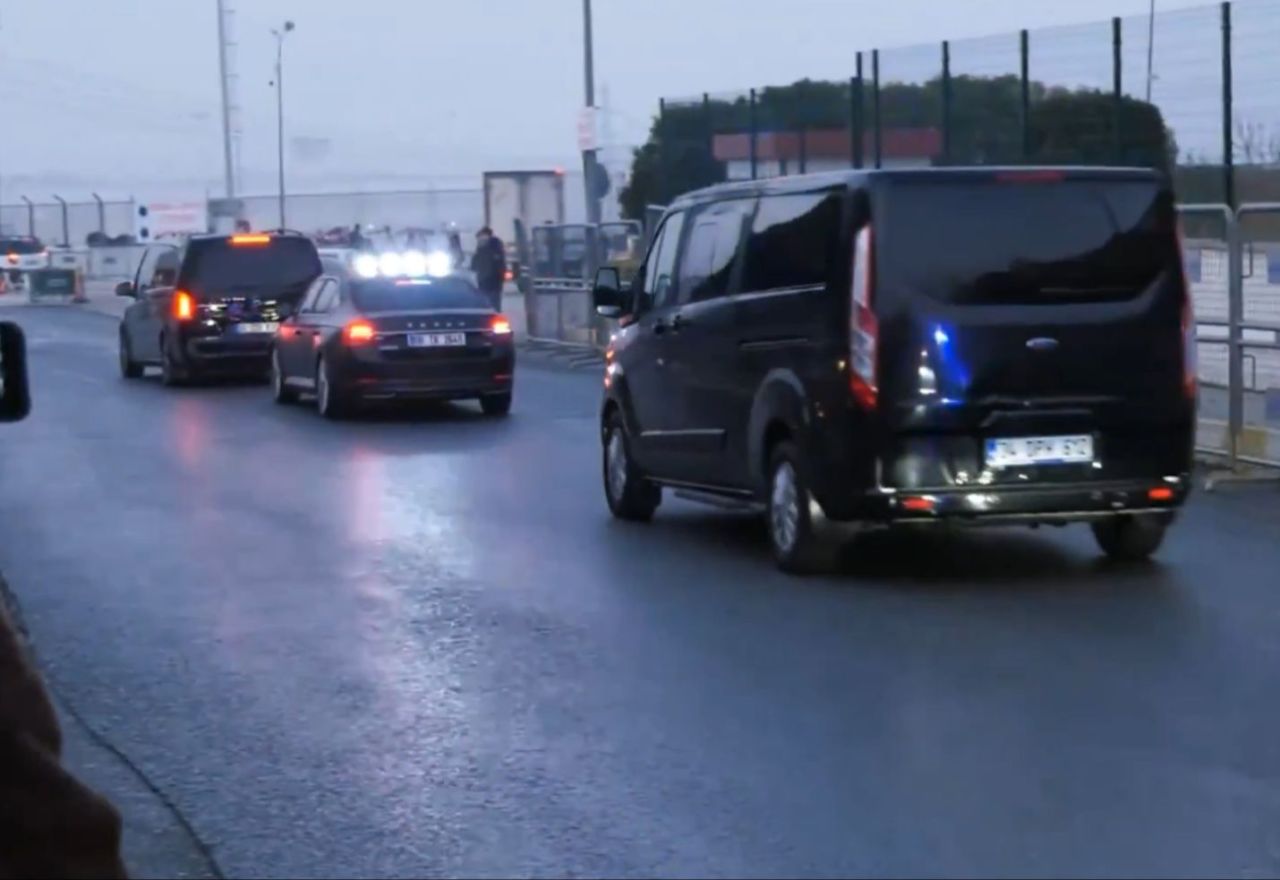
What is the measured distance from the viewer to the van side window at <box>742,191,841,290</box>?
38.6 ft

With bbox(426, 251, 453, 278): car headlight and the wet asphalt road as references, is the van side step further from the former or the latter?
bbox(426, 251, 453, 278): car headlight

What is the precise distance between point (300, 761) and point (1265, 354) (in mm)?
9445

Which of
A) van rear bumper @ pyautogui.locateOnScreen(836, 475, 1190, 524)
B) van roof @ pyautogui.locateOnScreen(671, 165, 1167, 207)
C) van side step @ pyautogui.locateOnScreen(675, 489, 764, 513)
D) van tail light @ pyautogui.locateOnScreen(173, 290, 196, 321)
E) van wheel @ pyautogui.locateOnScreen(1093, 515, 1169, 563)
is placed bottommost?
van wheel @ pyautogui.locateOnScreen(1093, 515, 1169, 563)

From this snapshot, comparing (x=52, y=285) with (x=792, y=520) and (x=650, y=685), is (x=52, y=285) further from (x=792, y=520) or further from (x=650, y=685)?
(x=650, y=685)

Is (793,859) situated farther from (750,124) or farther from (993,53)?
(750,124)

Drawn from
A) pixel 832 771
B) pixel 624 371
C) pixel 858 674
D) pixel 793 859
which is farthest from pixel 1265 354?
pixel 793 859

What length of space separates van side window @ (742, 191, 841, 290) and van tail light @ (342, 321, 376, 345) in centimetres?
1075

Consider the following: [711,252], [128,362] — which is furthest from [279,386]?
[711,252]

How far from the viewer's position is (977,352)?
11.5 meters

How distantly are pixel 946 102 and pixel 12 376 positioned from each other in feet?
79.3

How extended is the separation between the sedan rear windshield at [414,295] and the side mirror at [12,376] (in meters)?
18.7

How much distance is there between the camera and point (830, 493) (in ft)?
38.4

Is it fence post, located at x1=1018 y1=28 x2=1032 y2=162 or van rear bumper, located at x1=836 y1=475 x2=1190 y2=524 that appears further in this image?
fence post, located at x1=1018 y1=28 x2=1032 y2=162

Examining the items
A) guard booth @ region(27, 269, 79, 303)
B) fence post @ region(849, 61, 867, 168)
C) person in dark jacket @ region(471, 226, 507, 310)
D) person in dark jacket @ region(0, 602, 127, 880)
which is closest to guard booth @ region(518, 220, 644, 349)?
person in dark jacket @ region(471, 226, 507, 310)
